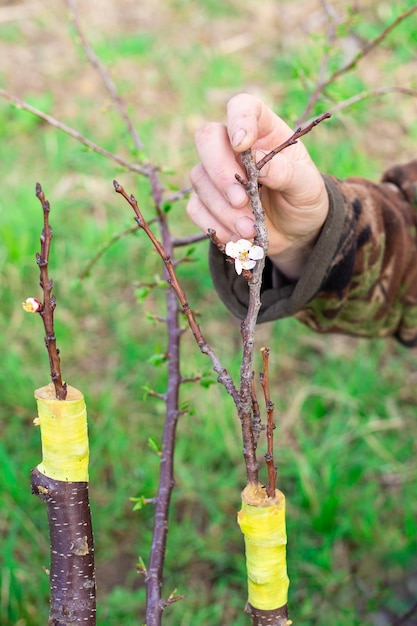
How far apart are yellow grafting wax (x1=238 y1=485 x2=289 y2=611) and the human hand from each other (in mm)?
427

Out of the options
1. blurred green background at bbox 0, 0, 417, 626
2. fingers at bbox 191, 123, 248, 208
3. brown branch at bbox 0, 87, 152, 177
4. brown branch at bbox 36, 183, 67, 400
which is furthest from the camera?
blurred green background at bbox 0, 0, 417, 626

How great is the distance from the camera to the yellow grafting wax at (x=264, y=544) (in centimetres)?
96

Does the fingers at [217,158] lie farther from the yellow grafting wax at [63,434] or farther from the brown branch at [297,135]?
the yellow grafting wax at [63,434]

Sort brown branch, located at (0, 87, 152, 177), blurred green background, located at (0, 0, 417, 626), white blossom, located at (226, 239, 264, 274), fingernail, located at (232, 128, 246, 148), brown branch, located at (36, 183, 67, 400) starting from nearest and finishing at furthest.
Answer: brown branch, located at (36, 183, 67, 400) < white blossom, located at (226, 239, 264, 274) < fingernail, located at (232, 128, 246, 148) < brown branch, located at (0, 87, 152, 177) < blurred green background, located at (0, 0, 417, 626)

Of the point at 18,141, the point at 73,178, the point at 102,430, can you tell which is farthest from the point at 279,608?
the point at 18,141

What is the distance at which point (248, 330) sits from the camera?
0.97m

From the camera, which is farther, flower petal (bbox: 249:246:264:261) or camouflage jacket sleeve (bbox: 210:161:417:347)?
camouflage jacket sleeve (bbox: 210:161:417:347)

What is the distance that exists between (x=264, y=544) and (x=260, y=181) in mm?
624

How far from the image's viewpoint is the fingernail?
110 cm

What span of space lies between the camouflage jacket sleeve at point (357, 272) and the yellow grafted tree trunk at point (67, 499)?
27.0 inches

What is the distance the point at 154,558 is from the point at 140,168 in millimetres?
922

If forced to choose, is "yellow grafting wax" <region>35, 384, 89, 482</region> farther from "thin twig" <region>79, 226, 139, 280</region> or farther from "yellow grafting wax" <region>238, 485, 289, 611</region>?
"thin twig" <region>79, 226, 139, 280</region>

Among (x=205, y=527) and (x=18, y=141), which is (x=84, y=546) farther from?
(x=18, y=141)

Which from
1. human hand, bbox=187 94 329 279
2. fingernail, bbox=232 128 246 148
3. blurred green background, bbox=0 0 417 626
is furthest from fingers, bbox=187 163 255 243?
blurred green background, bbox=0 0 417 626
